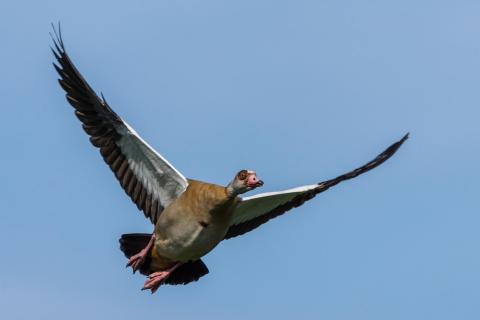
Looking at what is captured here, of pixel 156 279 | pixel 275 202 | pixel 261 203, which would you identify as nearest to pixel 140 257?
pixel 156 279

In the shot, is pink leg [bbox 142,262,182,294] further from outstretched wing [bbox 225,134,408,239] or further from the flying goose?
outstretched wing [bbox 225,134,408,239]

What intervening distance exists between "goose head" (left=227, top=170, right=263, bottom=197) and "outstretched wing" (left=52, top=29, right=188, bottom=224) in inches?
38.3

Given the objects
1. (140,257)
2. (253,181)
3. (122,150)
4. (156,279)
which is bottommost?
(156,279)

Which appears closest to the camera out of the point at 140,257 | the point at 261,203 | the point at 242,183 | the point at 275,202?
the point at 242,183

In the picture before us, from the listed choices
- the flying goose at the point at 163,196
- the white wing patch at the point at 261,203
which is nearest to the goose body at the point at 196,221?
the flying goose at the point at 163,196

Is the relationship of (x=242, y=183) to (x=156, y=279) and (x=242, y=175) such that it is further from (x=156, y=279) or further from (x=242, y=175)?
(x=156, y=279)

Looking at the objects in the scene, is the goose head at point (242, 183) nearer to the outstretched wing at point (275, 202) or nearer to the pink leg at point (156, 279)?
the outstretched wing at point (275, 202)

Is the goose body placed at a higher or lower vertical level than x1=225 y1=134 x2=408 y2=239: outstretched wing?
lower

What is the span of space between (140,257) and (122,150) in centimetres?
150


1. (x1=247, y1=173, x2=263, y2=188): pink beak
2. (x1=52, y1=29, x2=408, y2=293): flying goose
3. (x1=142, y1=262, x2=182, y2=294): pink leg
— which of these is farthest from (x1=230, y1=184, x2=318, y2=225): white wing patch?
(x1=142, y1=262, x2=182, y2=294): pink leg

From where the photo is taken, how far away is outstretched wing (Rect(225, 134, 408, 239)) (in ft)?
53.5

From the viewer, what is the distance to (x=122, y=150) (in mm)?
16344

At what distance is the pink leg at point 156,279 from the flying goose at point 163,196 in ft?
0.04

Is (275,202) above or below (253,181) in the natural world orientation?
above
